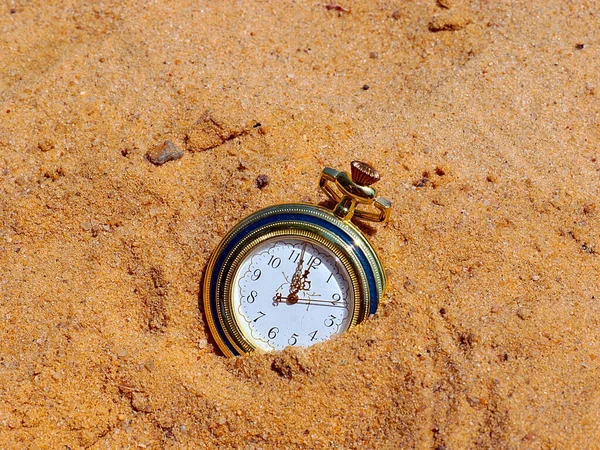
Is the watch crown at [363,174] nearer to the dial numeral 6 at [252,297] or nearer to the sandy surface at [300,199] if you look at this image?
the sandy surface at [300,199]

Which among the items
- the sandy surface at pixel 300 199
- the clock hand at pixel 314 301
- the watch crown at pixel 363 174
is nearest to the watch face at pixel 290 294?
the clock hand at pixel 314 301

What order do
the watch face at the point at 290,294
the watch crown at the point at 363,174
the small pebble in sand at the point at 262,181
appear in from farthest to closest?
the small pebble in sand at the point at 262,181 < the watch face at the point at 290,294 < the watch crown at the point at 363,174

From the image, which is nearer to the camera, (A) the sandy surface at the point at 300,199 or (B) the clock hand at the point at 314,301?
(A) the sandy surface at the point at 300,199

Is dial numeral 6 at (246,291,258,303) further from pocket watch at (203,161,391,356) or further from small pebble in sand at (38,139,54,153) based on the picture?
small pebble in sand at (38,139,54,153)

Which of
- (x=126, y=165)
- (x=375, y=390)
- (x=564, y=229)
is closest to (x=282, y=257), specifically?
(x=375, y=390)

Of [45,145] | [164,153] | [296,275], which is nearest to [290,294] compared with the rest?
[296,275]

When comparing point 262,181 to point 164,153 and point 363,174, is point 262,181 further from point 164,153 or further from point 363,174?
point 363,174
